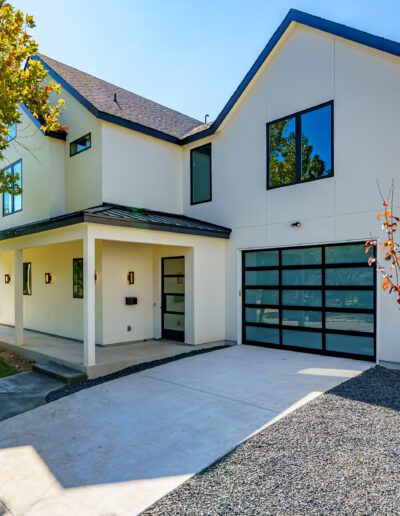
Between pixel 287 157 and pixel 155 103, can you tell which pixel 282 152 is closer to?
pixel 287 157

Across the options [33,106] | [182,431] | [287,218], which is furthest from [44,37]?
[182,431]

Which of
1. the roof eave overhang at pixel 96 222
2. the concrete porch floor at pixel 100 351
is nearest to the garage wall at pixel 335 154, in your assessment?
the roof eave overhang at pixel 96 222

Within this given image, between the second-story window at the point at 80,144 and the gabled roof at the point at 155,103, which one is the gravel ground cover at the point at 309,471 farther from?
the second-story window at the point at 80,144

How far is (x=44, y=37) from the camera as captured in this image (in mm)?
8141

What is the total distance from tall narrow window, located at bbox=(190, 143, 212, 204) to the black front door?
7.26ft

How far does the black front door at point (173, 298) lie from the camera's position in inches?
417

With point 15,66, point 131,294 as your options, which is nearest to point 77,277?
point 131,294

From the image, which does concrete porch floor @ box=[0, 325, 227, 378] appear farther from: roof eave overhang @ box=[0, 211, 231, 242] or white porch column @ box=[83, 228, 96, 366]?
roof eave overhang @ box=[0, 211, 231, 242]

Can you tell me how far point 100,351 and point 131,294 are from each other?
1969mm

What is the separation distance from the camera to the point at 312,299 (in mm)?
8766

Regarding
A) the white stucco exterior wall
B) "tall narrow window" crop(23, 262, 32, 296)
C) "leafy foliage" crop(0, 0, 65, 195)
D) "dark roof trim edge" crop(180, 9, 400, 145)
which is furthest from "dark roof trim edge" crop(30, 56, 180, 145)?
"tall narrow window" crop(23, 262, 32, 296)

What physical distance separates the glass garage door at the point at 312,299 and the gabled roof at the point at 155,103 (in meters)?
4.18

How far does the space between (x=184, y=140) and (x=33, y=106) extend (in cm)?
466

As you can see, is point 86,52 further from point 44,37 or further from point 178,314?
point 178,314
